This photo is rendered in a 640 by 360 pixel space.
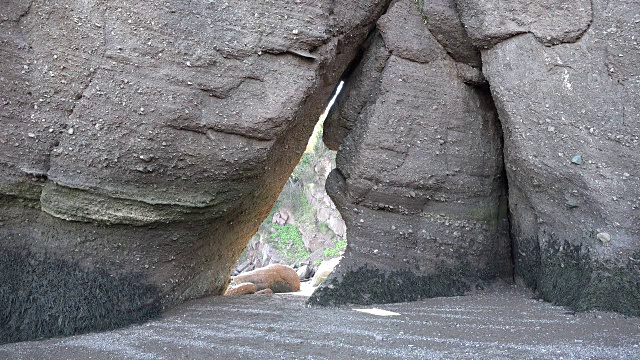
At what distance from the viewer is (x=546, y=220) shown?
335cm

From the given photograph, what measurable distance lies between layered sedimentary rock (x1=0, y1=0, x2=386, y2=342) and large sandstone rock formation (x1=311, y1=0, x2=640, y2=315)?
674 millimetres

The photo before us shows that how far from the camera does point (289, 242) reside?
1645cm

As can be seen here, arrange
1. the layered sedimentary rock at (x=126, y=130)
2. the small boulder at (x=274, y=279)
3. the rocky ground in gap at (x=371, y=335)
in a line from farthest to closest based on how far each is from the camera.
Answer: the small boulder at (x=274, y=279) < the layered sedimentary rock at (x=126, y=130) < the rocky ground in gap at (x=371, y=335)

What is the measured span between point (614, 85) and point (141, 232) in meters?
2.91

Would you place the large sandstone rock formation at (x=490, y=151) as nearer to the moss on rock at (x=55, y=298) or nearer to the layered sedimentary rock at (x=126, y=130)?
the layered sedimentary rock at (x=126, y=130)

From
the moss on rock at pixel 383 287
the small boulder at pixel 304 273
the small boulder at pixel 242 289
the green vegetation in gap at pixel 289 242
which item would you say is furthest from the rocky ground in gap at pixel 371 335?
the green vegetation in gap at pixel 289 242

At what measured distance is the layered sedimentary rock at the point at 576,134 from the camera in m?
2.86

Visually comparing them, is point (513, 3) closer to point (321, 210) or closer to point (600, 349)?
point (600, 349)

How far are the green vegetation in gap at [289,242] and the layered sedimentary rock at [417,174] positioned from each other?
11.9m

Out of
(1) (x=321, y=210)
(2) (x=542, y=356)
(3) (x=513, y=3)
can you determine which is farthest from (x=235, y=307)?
(1) (x=321, y=210)

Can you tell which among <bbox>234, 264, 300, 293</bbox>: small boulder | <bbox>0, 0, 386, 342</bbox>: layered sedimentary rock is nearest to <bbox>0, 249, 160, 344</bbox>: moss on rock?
<bbox>0, 0, 386, 342</bbox>: layered sedimentary rock

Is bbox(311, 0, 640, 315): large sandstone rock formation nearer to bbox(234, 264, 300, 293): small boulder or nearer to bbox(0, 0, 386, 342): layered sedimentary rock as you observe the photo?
bbox(0, 0, 386, 342): layered sedimentary rock

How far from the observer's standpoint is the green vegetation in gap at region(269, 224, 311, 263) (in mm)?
15938

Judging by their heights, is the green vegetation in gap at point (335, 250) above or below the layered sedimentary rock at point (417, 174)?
below
